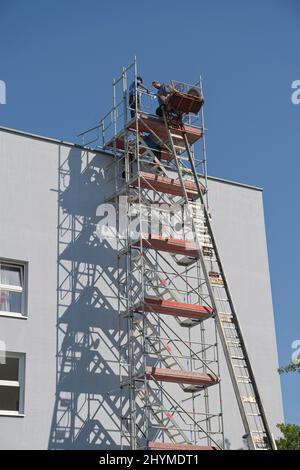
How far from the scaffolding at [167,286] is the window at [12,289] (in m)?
2.81

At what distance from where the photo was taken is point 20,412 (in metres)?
21.5

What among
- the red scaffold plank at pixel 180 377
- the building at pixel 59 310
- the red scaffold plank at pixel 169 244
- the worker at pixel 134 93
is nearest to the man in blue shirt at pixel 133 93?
the worker at pixel 134 93

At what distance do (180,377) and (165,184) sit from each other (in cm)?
562

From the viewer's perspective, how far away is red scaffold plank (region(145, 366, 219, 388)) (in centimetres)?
2214

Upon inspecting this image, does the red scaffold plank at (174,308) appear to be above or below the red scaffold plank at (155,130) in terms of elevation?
below

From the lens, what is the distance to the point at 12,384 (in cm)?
2170

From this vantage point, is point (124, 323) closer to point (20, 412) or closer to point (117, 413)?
point (117, 413)

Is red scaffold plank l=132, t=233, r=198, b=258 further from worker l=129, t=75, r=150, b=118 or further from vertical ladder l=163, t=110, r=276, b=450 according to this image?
worker l=129, t=75, r=150, b=118

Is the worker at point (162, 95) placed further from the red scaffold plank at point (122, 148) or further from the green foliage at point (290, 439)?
the green foliage at point (290, 439)

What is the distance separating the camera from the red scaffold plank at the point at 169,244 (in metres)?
23.6

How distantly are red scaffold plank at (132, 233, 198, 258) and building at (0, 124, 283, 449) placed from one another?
4.39ft

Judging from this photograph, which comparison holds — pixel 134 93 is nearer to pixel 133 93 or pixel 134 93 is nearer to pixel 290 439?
pixel 133 93

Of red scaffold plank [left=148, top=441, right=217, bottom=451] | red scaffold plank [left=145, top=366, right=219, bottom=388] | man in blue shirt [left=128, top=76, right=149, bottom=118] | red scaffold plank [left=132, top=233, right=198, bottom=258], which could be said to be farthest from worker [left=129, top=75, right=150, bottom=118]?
red scaffold plank [left=148, top=441, right=217, bottom=451]
